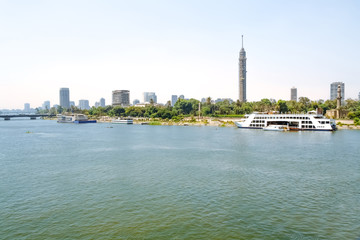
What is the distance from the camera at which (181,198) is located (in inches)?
1145

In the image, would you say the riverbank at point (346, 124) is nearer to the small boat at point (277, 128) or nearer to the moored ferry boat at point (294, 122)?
the moored ferry boat at point (294, 122)

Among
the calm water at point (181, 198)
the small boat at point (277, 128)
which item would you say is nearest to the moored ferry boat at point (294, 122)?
the small boat at point (277, 128)

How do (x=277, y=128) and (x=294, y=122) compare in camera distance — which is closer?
(x=277, y=128)

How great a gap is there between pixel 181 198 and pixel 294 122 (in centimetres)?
9828

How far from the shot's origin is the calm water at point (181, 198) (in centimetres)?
2181

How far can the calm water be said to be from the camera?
71.6 ft

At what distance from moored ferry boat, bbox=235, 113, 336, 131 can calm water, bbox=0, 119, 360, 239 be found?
61213 millimetres

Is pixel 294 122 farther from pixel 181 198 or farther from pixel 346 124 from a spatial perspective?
pixel 181 198

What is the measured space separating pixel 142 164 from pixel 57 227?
24376 millimetres

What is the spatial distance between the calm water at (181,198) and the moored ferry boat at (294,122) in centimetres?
6121

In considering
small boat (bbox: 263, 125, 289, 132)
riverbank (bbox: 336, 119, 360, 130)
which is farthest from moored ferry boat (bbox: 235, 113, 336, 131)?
riverbank (bbox: 336, 119, 360, 130)

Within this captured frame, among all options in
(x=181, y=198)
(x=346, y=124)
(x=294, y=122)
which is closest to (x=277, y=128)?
(x=294, y=122)

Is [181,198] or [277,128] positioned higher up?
[277,128]

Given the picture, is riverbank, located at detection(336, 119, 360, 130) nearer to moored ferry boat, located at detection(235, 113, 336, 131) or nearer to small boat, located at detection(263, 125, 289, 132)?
moored ferry boat, located at detection(235, 113, 336, 131)
